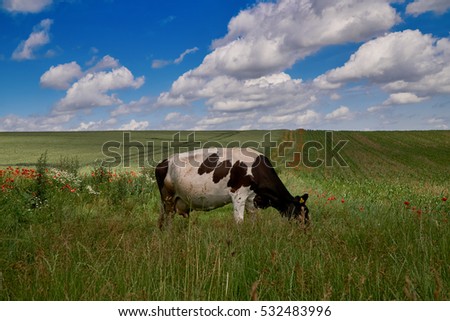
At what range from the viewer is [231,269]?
11.9 feet

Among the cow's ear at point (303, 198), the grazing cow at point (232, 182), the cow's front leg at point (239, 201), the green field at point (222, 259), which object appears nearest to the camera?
the green field at point (222, 259)

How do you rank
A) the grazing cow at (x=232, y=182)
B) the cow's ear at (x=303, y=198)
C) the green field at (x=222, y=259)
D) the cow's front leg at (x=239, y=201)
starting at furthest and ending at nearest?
the grazing cow at (x=232, y=182), the cow's front leg at (x=239, y=201), the cow's ear at (x=303, y=198), the green field at (x=222, y=259)

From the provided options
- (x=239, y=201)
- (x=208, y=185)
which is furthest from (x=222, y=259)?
(x=208, y=185)

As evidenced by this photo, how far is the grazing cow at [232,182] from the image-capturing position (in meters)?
8.41

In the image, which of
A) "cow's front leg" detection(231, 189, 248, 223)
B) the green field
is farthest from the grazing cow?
the green field

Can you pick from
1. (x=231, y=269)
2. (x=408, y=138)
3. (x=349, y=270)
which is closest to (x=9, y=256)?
(x=231, y=269)

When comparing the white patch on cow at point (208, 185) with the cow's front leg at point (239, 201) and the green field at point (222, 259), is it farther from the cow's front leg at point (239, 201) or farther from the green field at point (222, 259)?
the green field at point (222, 259)

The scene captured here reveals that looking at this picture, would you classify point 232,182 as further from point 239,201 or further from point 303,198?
point 303,198

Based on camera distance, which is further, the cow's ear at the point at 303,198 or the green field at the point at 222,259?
the cow's ear at the point at 303,198

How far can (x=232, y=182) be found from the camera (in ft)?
27.6

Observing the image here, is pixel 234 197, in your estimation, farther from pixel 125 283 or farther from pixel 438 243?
pixel 125 283

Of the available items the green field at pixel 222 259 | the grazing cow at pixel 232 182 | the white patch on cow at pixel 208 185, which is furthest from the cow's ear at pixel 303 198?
the green field at pixel 222 259

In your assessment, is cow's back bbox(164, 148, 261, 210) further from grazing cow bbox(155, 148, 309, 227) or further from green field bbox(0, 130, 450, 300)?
green field bbox(0, 130, 450, 300)

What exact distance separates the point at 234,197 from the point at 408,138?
59.8 m
